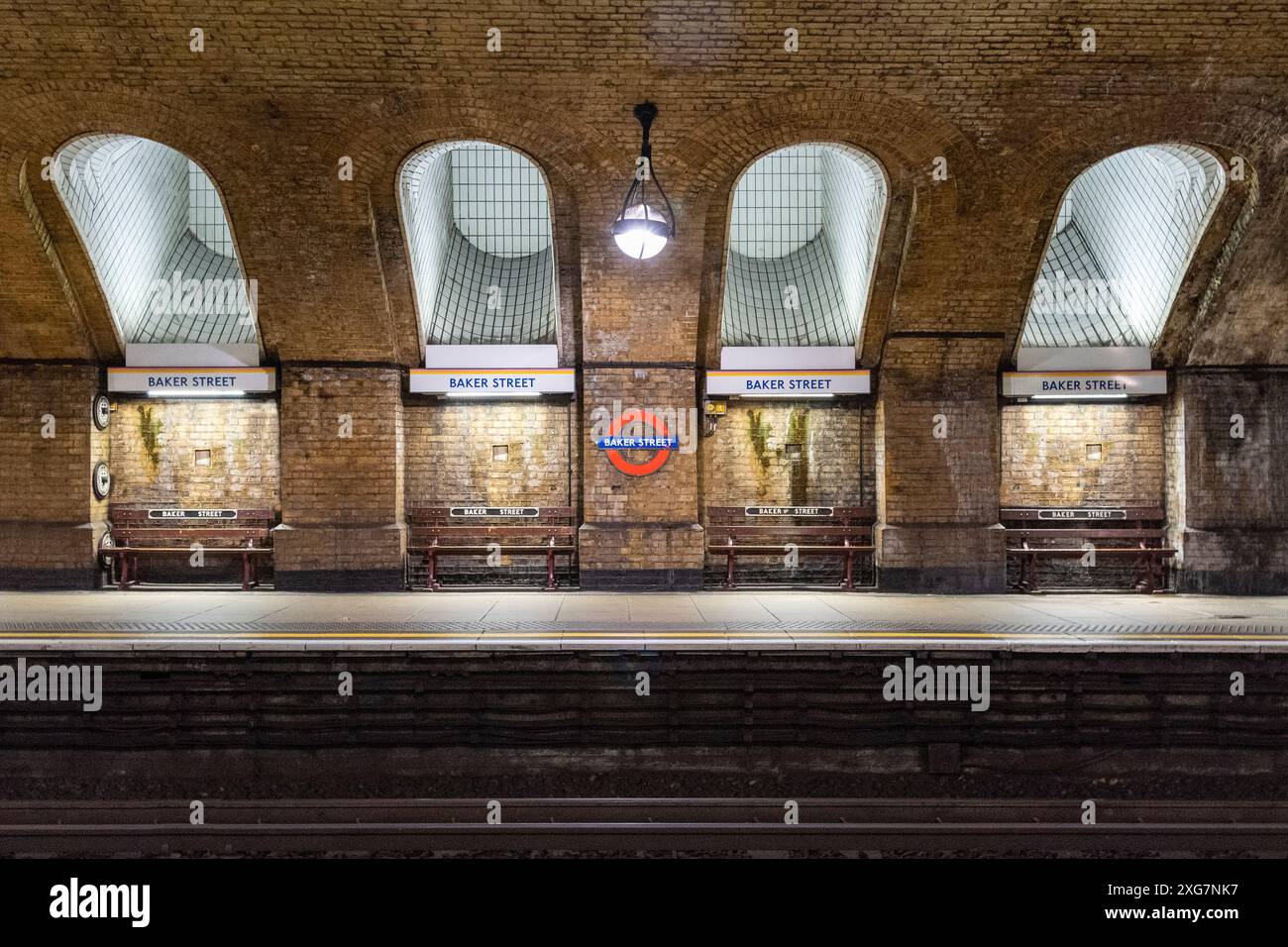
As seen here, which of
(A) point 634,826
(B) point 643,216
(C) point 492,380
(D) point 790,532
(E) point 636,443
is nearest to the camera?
(A) point 634,826

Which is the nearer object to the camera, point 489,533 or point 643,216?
point 643,216

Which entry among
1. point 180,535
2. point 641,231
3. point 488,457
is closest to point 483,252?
point 488,457

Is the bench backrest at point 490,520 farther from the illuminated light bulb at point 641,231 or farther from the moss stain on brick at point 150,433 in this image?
the illuminated light bulb at point 641,231

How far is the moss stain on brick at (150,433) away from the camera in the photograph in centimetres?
1116

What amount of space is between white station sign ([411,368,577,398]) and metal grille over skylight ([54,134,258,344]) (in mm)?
2583

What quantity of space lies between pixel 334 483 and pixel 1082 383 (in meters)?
10.8

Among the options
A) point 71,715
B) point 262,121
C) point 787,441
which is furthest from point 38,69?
point 787,441

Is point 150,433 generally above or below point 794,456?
above

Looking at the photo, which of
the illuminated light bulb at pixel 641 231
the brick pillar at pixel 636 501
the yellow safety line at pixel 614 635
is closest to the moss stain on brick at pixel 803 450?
the brick pillar at pixel 636 501

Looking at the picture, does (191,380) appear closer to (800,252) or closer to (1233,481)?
(800,252)

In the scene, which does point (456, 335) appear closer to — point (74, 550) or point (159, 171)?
point (159, 171)

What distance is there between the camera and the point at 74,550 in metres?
10.6

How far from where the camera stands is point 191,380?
1067 centimetres
